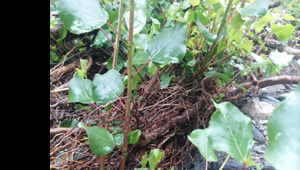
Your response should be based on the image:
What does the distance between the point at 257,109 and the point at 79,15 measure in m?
0.76

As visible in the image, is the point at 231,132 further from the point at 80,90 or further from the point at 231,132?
the point at 80,90

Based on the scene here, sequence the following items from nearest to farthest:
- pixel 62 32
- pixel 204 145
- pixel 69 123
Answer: pixel 204 145 → pixel 69 123 → pixel 62 32

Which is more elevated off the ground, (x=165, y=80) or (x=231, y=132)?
(x=231, y=132)

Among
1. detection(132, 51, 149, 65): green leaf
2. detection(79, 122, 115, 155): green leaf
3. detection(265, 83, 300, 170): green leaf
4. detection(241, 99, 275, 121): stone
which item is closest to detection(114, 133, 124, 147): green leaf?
detection(79, 122, 115, 155): green leaf

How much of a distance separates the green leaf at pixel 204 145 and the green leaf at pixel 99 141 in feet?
0.51

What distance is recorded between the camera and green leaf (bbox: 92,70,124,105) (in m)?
0.41

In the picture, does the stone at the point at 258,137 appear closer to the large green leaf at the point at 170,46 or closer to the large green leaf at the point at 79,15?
the large green leaf at the point at 170,46

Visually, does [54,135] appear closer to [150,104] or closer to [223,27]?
[150,104]

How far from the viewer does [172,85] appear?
71cm

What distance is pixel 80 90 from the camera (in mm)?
439

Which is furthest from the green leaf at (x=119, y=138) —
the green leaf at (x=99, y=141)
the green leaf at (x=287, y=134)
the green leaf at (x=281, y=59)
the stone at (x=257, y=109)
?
the stone at (x=257, y=109)

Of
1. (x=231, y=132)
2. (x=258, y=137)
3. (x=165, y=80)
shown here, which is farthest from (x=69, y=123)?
(x=258, y=137)

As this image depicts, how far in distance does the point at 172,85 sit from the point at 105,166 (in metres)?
0.34
